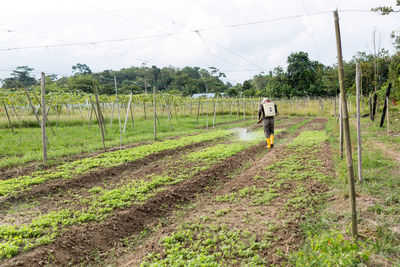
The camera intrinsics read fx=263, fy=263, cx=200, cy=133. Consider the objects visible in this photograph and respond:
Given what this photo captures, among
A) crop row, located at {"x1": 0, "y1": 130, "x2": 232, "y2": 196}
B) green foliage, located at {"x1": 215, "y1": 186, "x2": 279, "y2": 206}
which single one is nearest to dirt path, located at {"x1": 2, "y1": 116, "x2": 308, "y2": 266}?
green foliage, located at {"x1": 215, "y1": 186, "x2": 279, "y2": 206}

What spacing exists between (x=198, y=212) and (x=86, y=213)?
2.13 meters

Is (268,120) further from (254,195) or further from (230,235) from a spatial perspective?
(230,235)

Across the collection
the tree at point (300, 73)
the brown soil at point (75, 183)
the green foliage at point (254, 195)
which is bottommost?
the green foliage at point (254, 195)

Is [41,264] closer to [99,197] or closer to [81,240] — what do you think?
[81,240]

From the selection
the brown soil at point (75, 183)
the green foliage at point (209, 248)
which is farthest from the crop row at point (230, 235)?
the brown soil at point (75, 183)

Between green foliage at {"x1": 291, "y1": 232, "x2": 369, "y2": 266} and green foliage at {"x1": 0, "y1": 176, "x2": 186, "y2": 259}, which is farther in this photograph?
green foliage at {"x1": 0, "y1": 176, "x2": 186, "y2": 259}

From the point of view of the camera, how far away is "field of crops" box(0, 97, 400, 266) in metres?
3.58

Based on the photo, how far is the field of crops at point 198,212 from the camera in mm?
3578

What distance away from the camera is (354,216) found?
3.40 metres

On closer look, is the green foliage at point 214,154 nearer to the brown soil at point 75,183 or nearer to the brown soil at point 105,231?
the brown soil at point 75,183

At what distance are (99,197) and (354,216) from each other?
4873mm

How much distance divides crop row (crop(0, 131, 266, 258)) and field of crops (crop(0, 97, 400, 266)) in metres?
0.02

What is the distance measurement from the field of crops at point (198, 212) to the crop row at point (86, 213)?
0.07 feet

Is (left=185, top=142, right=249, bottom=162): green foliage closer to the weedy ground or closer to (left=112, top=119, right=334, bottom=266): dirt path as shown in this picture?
the weedy ground
